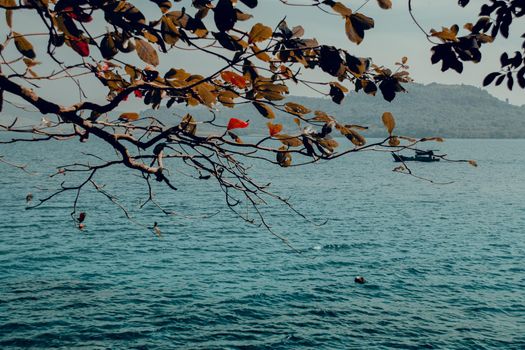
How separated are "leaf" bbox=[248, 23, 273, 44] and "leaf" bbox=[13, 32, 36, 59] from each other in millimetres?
2169

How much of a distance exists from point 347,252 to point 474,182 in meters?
72.6

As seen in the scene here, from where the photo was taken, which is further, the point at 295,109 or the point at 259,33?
the point at 295,109

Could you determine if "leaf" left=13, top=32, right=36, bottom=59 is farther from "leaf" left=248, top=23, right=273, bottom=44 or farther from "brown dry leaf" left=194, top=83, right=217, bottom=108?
"leaf" left=248, top=23, right=273, bottom=44

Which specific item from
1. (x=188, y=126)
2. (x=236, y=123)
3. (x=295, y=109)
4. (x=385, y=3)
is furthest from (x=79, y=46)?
Result: (x=385, y=3)

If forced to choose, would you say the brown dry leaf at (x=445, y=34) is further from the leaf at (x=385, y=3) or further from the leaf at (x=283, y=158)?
the leaf at (x=283, y=158)

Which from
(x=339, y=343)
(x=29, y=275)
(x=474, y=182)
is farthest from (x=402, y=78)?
A: (x=474, y=182)

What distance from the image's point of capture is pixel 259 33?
343 centimetres

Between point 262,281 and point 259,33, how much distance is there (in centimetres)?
3032

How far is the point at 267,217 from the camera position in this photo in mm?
56562

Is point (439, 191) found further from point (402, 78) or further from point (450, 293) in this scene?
point (402, 78)

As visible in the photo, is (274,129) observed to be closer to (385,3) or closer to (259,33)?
(259,33)

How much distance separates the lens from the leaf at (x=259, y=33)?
3389 mm

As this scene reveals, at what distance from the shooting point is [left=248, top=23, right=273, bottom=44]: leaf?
11.1 feet

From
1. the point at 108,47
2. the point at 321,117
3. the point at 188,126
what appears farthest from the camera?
the point at 188,126
